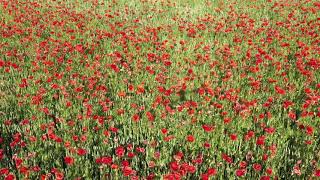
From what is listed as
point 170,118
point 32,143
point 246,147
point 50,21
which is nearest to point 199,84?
point 170,118

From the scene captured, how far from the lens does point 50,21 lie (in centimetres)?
981

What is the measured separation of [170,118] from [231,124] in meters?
0.77

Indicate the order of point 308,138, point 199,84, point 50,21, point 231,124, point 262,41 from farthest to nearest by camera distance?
1. point 50,21
2. point 262,41
3. point 199,84
4. point 231,124
5. point 308,138

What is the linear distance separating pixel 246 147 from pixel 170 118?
3.35 ft

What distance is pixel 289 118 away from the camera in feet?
15.9

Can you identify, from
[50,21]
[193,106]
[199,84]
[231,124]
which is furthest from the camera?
[50,21]

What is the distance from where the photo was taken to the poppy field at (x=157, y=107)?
12.4 ft

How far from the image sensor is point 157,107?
5082 millimetres

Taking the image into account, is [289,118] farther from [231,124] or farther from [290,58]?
[290,58]

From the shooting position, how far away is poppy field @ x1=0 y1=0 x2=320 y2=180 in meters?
3.79

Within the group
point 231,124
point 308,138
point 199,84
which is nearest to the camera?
point 308,138

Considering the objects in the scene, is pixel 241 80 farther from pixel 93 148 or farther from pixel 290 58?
pixel 93 148

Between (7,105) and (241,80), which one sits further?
(241,80)

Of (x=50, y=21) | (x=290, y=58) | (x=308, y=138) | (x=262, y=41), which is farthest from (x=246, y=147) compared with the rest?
(x=50, y=21)
